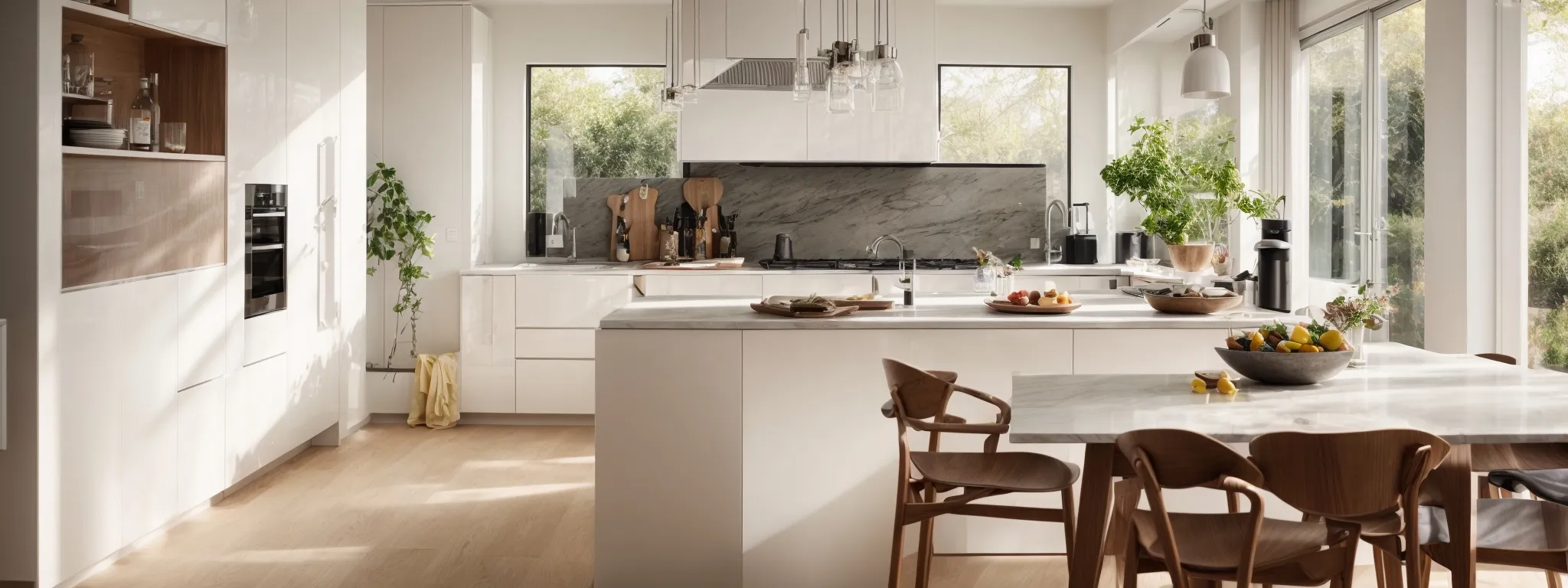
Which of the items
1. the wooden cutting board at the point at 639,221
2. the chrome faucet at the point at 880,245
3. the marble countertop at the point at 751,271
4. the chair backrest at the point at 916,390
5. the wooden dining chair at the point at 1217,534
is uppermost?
the wooden cutting board at the point at 639,221

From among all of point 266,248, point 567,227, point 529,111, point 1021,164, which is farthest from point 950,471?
point 529,111

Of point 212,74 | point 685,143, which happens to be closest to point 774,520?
point 212,74

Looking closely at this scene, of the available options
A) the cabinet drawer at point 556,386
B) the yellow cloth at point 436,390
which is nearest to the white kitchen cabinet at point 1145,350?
the cabinet drawer at point 556,386

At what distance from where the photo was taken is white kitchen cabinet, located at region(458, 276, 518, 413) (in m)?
6.16

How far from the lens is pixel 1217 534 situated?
7.55 feet

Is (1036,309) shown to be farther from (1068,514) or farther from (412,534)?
(412,534)

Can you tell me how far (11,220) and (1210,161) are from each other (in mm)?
5326

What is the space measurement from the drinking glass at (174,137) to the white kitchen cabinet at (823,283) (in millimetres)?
2919

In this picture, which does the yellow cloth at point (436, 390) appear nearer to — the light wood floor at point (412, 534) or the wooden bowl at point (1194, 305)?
the light wood floor at point (412, 534)

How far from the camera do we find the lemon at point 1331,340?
2.61 meters

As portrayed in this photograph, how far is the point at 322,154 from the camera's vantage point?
537 cm

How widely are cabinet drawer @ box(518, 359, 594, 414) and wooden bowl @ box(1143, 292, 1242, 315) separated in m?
3.37

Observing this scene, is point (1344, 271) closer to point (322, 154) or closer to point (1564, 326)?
point (1564, 326)

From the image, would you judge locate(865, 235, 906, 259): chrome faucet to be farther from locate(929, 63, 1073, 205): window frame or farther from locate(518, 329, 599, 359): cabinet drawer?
locate(518, 329, 599, 359): cabinet drawer
